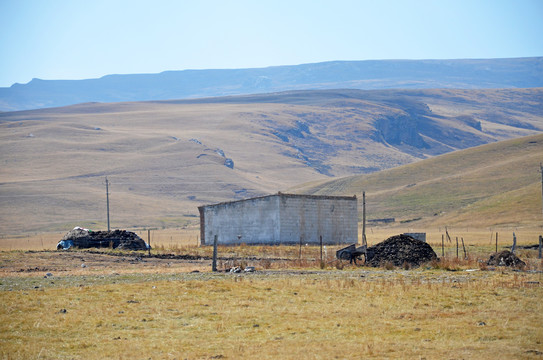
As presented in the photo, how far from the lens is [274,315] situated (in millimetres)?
18250

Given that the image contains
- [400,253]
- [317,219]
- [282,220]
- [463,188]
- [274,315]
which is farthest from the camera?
[463,188]

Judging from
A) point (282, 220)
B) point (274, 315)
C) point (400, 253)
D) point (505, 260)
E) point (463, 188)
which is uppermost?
point (274, 315)

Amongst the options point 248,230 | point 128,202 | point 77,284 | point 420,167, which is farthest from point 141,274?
point 128,202

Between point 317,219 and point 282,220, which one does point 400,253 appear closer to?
point 282,220

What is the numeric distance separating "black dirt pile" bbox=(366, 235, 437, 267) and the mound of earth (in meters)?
21.5

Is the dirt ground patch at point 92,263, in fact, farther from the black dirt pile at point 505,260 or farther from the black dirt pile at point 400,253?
the black dirt pile at point 505,260

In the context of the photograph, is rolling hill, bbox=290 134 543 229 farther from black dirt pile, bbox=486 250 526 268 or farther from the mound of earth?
black dirt pile, bbox=486 250 526 268

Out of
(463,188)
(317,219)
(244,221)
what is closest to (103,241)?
(244,221)

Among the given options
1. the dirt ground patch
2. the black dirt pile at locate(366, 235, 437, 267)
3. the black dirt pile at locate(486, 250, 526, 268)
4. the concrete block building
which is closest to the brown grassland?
the black dirt pile at locate(486, 250, 526, 268)

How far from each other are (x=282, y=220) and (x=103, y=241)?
13643 millimetres

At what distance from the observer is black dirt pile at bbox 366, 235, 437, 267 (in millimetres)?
30797

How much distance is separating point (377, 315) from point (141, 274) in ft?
40.1

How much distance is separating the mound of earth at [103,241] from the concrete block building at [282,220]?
1039cm

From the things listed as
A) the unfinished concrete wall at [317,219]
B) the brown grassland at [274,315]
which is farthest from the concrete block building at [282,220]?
the brown grassland at [274,315]
